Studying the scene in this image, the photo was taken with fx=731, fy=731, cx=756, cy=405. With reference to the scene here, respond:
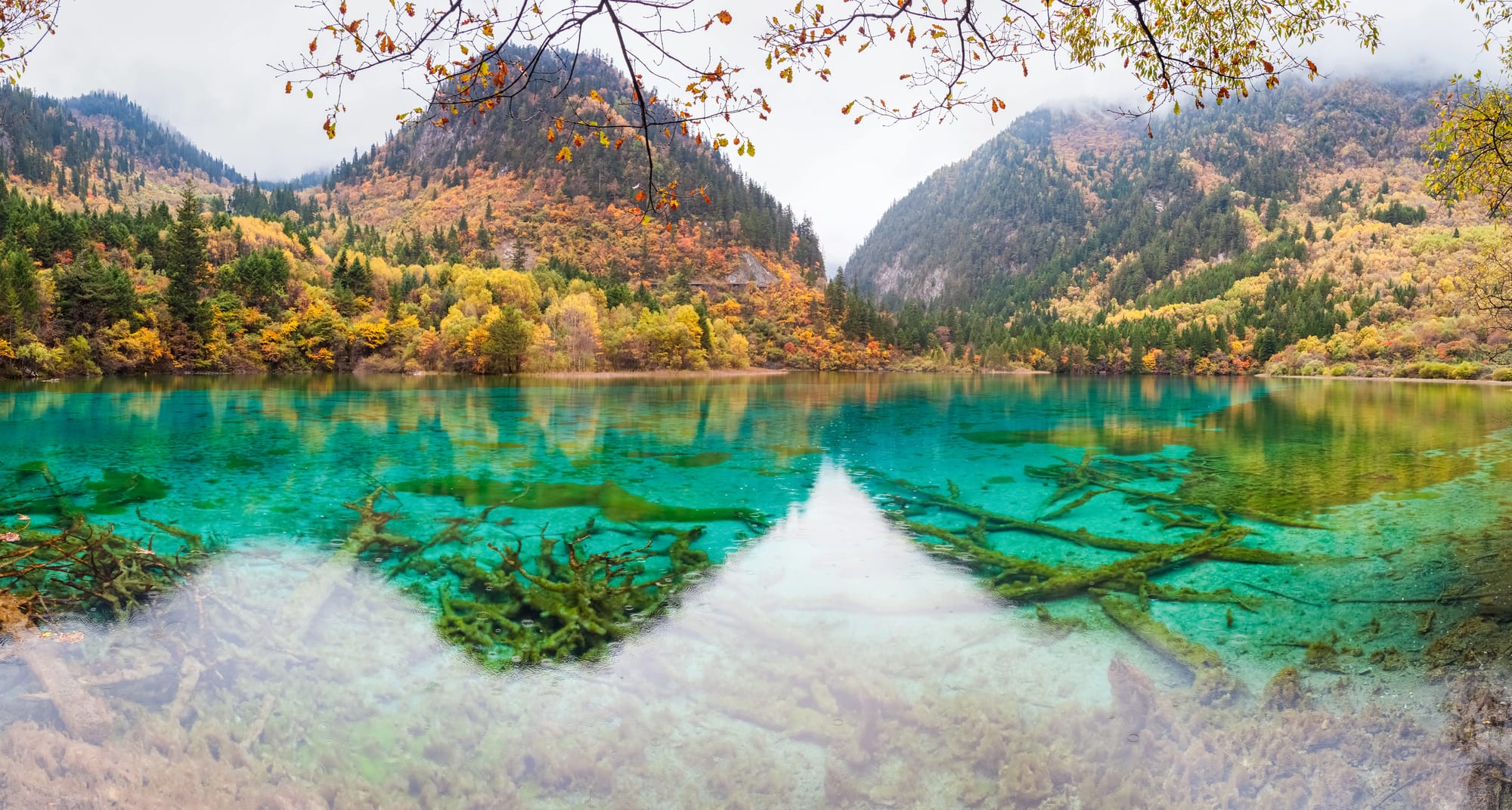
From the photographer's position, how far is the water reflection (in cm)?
477

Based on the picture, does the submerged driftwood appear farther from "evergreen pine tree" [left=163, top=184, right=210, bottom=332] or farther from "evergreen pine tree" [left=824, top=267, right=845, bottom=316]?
"evergreen pine tree" [left=824, top=267, right=845, bottom=316]

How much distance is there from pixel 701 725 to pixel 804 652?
5.47ft

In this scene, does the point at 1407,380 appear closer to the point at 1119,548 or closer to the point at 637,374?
the point at 637,374

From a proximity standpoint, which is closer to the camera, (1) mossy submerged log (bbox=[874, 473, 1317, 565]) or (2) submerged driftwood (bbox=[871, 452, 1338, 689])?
(2) submerged driftwood (bbox=[871, 452, 1338, 689])

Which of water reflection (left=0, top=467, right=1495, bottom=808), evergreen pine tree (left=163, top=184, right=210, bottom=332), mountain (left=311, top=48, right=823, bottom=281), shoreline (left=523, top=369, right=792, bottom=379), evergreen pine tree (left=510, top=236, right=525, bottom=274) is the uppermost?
mountain (left=311, top=48, right=823, bottom=281)

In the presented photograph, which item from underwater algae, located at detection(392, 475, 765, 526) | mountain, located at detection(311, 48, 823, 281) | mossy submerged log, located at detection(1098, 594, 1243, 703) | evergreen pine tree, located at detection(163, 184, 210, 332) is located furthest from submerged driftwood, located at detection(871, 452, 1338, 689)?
mountain, located at detection(311, 48, 823, 281)

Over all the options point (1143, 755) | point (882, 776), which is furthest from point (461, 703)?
point (1143, 755)

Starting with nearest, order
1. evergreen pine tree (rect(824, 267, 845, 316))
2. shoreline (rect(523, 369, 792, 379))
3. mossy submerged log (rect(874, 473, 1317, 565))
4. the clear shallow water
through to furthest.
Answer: the clear shallow water
mossy submerged log (rect(874, 473, 1317, 565))
shoreline (rect(523, 369, 792, 379))
evergreen pine tree (rect(824, 267, 845, 316))

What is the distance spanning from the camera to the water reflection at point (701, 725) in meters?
4.77

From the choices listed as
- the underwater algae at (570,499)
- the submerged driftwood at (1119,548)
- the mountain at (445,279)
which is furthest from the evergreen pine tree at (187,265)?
the submerged driftwood at (1119,548)

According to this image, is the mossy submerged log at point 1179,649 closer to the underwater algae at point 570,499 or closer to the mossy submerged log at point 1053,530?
the mossy submerged log at point 1053,530

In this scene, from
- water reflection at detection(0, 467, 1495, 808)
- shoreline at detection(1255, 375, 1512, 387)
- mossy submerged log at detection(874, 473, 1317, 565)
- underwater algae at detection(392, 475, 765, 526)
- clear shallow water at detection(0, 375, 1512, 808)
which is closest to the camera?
water reflection at detection(0, 467, 1495, 808)

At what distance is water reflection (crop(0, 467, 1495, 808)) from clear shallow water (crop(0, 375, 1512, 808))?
3 cm

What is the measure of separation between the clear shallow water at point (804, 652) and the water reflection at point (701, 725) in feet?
0.10
